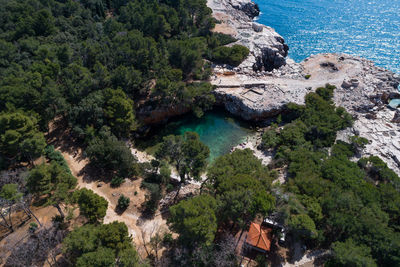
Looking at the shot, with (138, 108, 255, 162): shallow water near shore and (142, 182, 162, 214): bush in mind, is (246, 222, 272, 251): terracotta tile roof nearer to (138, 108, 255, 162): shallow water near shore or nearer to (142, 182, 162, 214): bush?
(142, 182, 162, 214): bush

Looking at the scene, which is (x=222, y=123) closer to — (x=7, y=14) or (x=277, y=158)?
(x=277, y=158)

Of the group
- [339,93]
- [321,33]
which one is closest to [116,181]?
[339,93]

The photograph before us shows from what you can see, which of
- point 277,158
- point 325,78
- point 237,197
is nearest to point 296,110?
point 277,158

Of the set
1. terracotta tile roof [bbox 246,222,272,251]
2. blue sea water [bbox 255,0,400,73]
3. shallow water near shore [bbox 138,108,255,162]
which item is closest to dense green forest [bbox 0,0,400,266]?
terracotta tile roof [bbox 246,222,272,251]

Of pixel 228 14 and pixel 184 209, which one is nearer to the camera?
pixel 184 209

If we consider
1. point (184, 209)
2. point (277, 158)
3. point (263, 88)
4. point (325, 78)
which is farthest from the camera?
point (325, 78)
